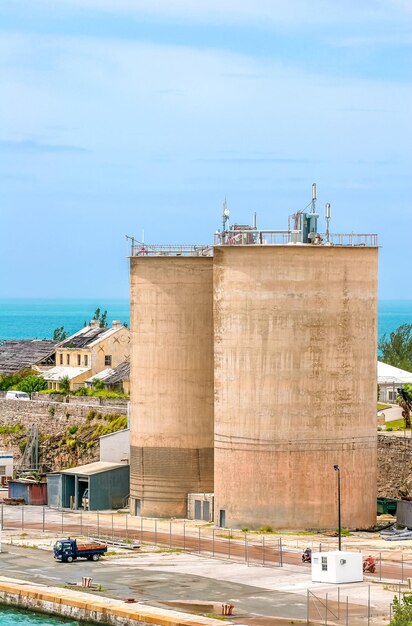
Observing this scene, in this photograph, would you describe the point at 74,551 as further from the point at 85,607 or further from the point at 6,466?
the point at 6,466

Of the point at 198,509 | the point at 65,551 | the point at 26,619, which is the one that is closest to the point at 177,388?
the point at 198,509

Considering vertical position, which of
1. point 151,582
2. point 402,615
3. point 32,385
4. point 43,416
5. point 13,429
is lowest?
point 151,582

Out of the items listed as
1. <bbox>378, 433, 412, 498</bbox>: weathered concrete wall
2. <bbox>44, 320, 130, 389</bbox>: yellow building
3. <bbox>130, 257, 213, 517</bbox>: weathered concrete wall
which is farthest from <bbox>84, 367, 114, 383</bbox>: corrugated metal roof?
<bbox>130, 257, 213, 517</bbox>: weathered concrete wall

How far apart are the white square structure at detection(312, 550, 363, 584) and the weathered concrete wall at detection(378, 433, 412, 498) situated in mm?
24598

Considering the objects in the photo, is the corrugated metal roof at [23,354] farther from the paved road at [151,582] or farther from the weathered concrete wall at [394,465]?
the paved road at [151,582]

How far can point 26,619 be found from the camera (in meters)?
66.2

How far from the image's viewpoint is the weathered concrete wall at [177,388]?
89.2 m

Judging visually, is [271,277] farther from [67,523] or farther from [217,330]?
[67,523]

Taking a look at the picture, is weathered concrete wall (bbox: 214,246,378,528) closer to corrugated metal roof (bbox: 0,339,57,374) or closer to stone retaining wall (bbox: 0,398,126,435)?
stone retaining wall (bbox: 0,398,126,435)

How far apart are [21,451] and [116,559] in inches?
1690

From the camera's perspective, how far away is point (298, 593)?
65312mm

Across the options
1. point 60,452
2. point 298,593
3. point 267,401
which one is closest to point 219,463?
point 267,401

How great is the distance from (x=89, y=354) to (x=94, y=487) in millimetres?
50606

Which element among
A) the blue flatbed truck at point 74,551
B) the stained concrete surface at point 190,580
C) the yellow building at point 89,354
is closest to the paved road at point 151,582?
the stained concrete surface at point 190,580
